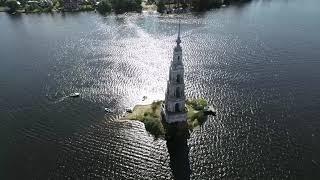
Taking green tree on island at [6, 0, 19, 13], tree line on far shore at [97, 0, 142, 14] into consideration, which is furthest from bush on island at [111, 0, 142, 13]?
green tree on island at [6, 0, 19, 13]

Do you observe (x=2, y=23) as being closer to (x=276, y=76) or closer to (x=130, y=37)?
(x=130, y=37)

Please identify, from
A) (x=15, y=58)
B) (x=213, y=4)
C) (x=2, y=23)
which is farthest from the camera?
(x=213, y=4)

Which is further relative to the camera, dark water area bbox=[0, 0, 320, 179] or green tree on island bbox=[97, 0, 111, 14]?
green tree on island bbox=[97, 0, 111, 14]

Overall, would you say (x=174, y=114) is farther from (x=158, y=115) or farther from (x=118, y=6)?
(x=118, y=6)

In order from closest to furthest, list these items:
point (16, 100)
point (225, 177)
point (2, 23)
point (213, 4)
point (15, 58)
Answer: point (225, 177) < point (16, 100) < point (15, 58) < point (2, 23) < point (213, 4)

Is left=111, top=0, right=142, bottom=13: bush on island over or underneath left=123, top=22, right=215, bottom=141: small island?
over

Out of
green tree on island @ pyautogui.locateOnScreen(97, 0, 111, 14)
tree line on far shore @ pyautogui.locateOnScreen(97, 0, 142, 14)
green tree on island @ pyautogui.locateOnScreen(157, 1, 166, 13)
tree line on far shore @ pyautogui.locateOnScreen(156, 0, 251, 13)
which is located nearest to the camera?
green tree on island @ pyautogui.locateOnScreen(157, 1, 166, 13)

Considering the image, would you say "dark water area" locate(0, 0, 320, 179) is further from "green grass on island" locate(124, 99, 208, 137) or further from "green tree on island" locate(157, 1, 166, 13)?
"green tree on island" locate(157, 1, 166, 13)

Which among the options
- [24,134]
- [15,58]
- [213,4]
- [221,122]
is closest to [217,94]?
[221,122]

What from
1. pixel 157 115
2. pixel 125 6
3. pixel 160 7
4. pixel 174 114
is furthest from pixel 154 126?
pixel 125 6
